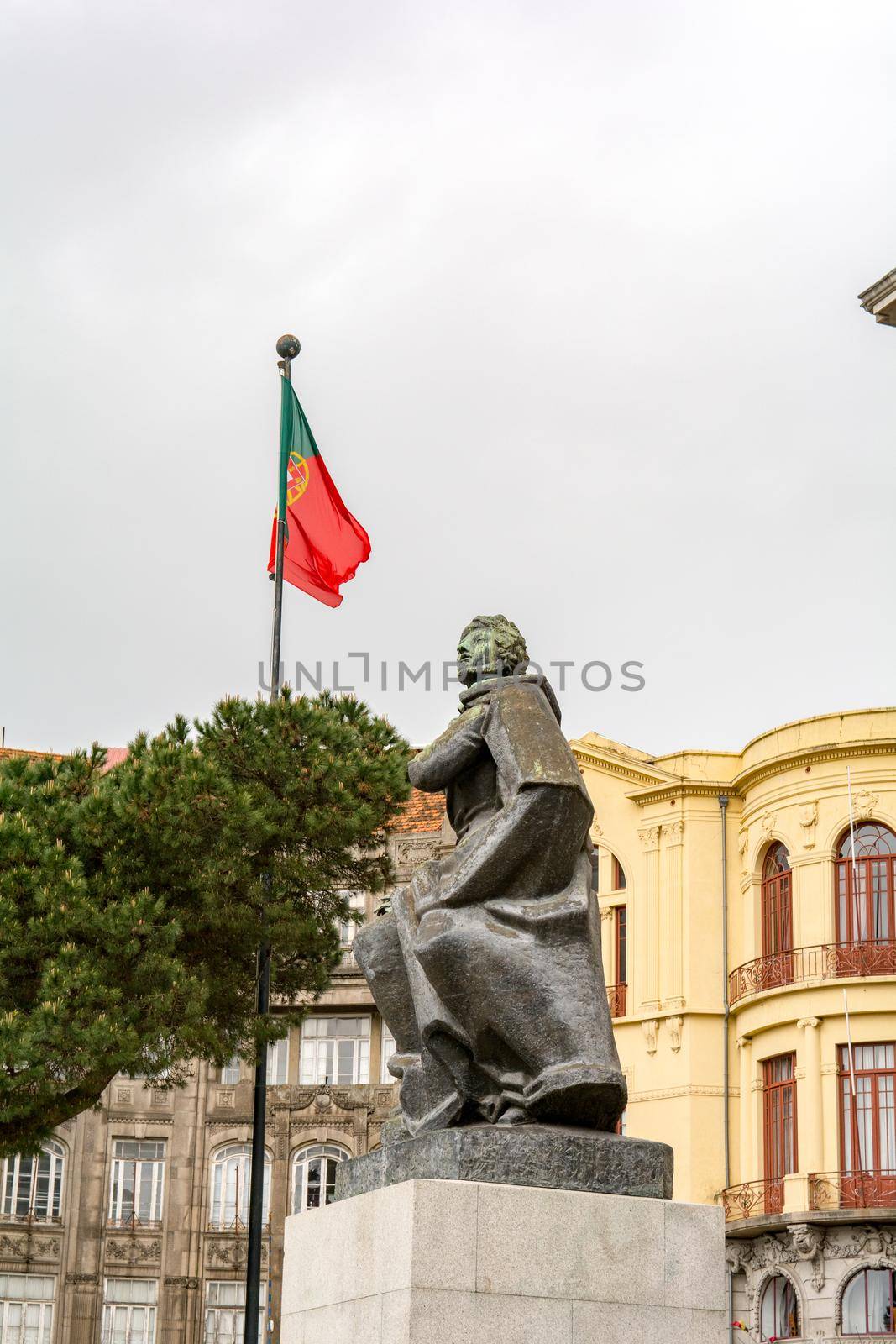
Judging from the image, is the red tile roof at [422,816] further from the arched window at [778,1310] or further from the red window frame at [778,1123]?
the arched window at [778,1310]

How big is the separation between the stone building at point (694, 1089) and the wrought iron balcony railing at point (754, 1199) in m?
0.04

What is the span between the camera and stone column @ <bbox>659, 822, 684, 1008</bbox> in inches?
1451

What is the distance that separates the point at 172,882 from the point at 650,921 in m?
18.8

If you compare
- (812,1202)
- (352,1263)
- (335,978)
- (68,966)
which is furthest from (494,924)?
(335,978)

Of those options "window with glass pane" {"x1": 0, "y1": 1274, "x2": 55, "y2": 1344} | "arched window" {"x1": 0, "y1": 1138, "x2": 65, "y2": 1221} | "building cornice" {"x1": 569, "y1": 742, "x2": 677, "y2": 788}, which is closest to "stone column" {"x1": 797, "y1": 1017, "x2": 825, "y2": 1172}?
"building cornice" {"x1": 569, "y1": 742, "x2": 677, "y2": 788}

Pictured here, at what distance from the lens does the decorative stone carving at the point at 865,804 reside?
34.6m

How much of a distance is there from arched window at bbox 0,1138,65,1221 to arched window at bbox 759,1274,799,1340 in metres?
16.5

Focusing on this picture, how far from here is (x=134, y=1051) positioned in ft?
63.0

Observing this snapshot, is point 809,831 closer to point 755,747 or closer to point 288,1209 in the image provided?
point 755,747

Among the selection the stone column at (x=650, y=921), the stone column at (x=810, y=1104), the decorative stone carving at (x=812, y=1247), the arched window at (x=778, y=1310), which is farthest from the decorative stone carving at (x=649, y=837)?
the arched window at (x=778, y=1310)

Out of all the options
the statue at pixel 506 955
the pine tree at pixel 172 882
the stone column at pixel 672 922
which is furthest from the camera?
the stone column at pixel 672 922

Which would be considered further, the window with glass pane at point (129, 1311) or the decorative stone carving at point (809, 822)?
the window with glass pane at point (129, 1311)

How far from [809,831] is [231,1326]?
16.8m

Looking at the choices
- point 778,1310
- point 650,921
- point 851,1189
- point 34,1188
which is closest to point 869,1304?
point 851,1189
